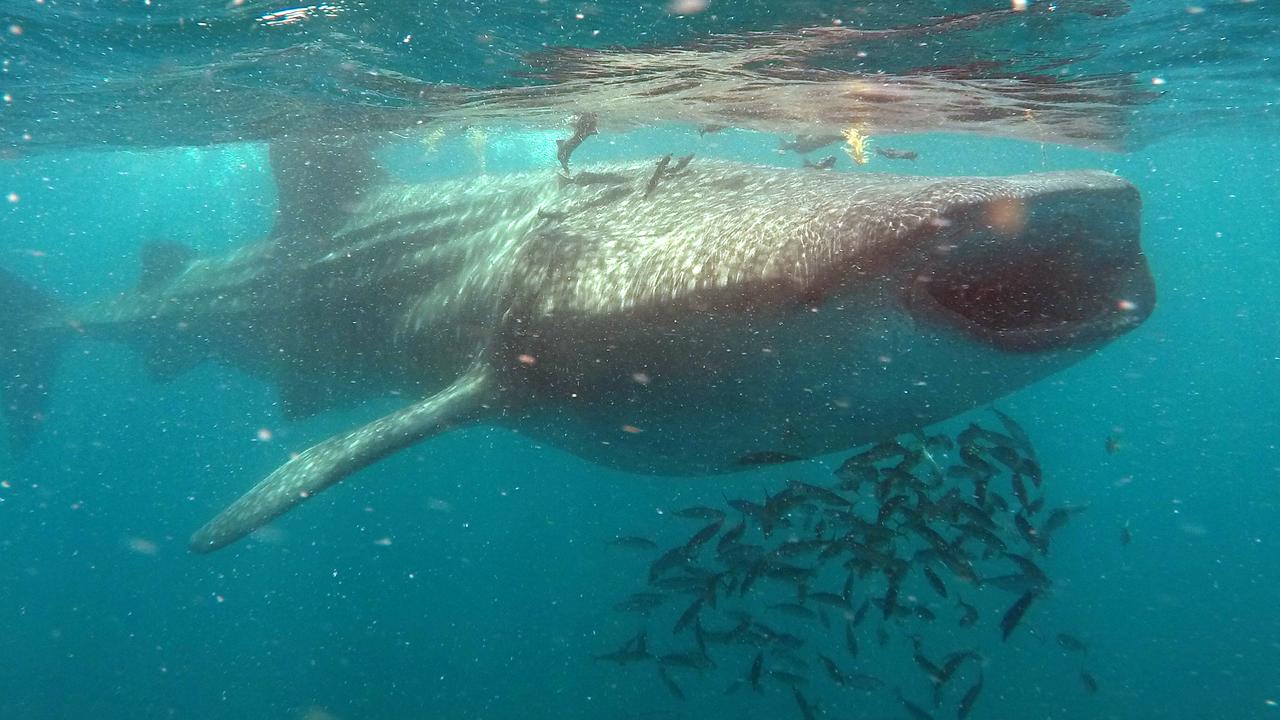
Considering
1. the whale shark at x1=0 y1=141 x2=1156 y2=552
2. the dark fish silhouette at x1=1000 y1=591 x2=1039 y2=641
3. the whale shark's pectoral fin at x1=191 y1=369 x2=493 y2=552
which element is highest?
the whale shark at x1=0 y1=141 x2=1156 y2=552

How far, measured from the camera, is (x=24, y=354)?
13648mm

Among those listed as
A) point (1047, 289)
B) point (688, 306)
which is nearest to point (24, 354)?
point (688, 306)

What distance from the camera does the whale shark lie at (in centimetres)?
281

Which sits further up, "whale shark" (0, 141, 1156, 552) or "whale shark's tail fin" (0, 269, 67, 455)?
"whale shark" (0, 141, 1156, 552)

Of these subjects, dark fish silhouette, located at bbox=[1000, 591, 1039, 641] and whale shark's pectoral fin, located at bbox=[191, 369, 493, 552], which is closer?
whale shark's pectoral fin, located at bbox=[191, 369, 493, 552]

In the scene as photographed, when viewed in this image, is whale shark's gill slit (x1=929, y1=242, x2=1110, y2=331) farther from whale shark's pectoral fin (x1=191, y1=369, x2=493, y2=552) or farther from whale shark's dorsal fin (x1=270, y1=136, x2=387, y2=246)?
whale shark's dorsal fin (x1=270, y1=136, x2=387, y2=246)

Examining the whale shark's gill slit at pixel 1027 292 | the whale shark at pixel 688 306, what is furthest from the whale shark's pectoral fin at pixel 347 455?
the whale shark's gill slit at pixel 1027 292

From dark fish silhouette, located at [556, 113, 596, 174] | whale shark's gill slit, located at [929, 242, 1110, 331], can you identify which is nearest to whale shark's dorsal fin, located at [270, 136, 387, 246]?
dark fish silhouette, located at [556, 113, 596, 174]

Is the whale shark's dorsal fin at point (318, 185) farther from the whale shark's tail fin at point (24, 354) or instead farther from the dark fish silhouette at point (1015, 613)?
the dark fish silhouette at point (1015, 613)

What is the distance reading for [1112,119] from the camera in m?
16.0

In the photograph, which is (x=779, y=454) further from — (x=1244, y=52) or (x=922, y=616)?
(x=1244, y=52)

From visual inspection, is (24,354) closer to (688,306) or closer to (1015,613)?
(688,306)

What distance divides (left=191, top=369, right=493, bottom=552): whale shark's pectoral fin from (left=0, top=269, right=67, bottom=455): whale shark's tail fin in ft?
34.8

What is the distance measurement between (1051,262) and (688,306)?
1.73m
